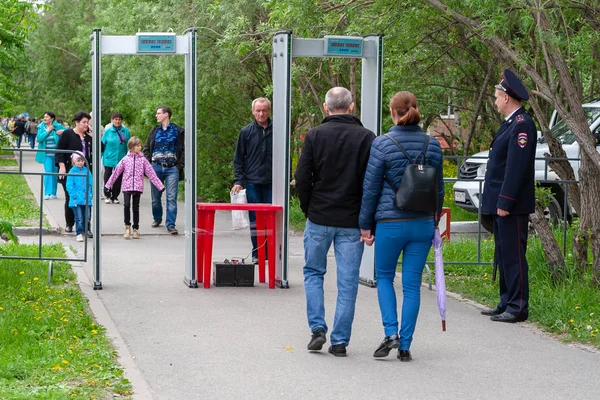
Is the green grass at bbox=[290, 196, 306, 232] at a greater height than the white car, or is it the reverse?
the white car

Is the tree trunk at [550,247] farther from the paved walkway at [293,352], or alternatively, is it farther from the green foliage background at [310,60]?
the green foliage background at [310,60]

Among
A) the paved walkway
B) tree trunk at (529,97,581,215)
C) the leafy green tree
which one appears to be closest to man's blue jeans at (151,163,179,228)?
the paved walkway

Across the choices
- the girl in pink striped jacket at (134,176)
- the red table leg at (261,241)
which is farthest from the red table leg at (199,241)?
the girl in pink striped jacket at (134,176)

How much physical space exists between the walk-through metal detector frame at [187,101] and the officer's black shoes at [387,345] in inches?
137

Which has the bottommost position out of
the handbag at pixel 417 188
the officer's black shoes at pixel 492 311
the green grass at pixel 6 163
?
the officer's black shoes at pixel 492 311

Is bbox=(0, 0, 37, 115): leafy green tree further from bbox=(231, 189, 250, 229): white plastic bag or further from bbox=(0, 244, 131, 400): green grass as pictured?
bbox=(231, 189, 250, 229): white plastic bag

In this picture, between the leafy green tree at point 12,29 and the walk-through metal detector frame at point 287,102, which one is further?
the walk-through metal detector frame at point 287,102

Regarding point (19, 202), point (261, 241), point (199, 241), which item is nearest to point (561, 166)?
point (261, 241)

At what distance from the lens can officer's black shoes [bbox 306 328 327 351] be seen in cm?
736

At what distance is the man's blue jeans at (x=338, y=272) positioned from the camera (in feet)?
24.0

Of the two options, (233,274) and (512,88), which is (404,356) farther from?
(233,274)

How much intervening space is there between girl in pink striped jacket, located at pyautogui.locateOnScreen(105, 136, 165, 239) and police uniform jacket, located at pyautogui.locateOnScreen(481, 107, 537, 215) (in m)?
7.22

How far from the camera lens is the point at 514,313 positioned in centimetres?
870

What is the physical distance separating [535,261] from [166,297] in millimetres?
3508
